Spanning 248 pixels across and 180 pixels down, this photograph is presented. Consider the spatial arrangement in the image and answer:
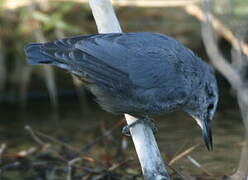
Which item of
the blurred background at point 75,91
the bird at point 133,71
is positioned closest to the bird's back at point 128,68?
the bird at point 133,71

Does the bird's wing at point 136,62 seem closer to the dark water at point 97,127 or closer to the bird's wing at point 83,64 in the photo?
the bird's wing at point 83,64

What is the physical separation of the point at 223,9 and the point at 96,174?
311 centimetres

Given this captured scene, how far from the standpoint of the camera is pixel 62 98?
8.25m

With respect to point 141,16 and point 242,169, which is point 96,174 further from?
point 141,16

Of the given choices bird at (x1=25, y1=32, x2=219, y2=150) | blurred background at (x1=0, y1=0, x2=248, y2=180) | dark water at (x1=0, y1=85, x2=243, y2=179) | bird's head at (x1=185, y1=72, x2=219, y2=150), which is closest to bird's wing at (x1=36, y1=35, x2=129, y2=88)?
bird at (x1=25, y1=32, x2=219, y2=150)

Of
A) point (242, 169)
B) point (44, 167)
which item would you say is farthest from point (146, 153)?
point (44, 167)

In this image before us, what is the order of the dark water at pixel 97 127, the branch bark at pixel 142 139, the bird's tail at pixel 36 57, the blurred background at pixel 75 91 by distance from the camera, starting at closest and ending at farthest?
1. the branch bark at pixel 142 139
2. the bird's tail at pixel 36 57
3. the dark water at pixel 97 127
4. the blurred background at pixel 75 91

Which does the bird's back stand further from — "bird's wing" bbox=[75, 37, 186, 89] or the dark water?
the dark water

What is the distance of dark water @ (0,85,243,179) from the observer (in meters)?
6.80

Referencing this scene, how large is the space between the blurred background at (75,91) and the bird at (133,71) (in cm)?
169

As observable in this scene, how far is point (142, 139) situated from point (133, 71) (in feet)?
1.95

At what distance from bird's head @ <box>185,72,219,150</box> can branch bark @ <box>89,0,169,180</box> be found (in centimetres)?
47

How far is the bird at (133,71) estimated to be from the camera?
4.72 metres

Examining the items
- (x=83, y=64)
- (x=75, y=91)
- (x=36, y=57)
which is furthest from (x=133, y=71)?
(x=75, y=91)
